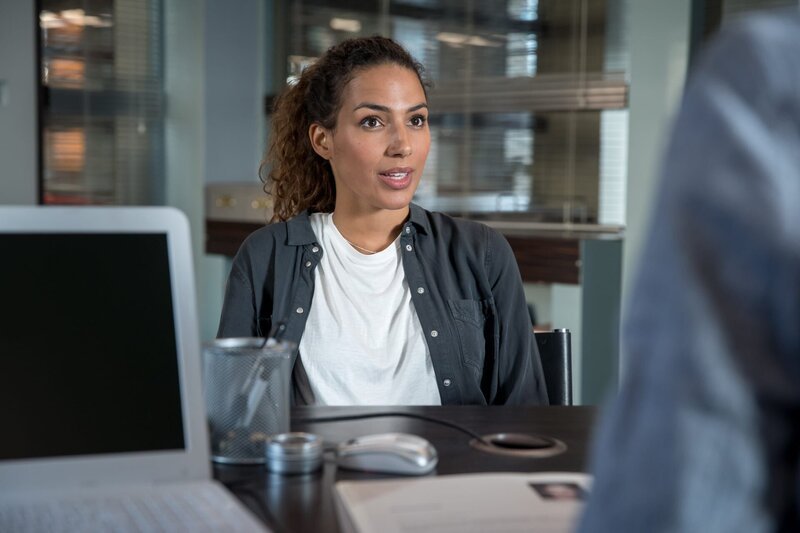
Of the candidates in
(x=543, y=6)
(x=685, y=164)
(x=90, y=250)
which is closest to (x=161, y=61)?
(x=543, y=6)

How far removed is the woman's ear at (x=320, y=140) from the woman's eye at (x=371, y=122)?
0.12m

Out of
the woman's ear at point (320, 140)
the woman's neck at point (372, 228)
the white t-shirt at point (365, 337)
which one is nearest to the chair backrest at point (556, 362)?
the white t-shirt at point (365, 337)

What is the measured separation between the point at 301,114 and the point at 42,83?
3452 mm

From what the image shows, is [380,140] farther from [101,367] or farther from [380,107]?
[101,367]

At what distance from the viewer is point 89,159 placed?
5.42 m

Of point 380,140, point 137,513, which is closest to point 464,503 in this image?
point 137,513

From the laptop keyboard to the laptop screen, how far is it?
5 centimetres

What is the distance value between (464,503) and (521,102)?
382cm

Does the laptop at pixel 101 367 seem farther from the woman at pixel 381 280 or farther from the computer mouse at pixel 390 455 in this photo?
the woman at pixel 381 280

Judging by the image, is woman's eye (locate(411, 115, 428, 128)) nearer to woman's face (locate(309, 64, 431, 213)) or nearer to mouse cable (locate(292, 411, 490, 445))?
woman's face (locate(309, 64, 431, 213))

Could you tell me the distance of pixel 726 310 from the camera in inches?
15.1

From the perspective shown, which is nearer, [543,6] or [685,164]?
[685,164]

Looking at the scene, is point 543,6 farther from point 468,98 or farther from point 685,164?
point 685,164

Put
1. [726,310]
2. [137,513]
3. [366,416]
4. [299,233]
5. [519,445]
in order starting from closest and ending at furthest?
[726,310]
[137,513]
[519,445]
[366,416]
[299,233]
